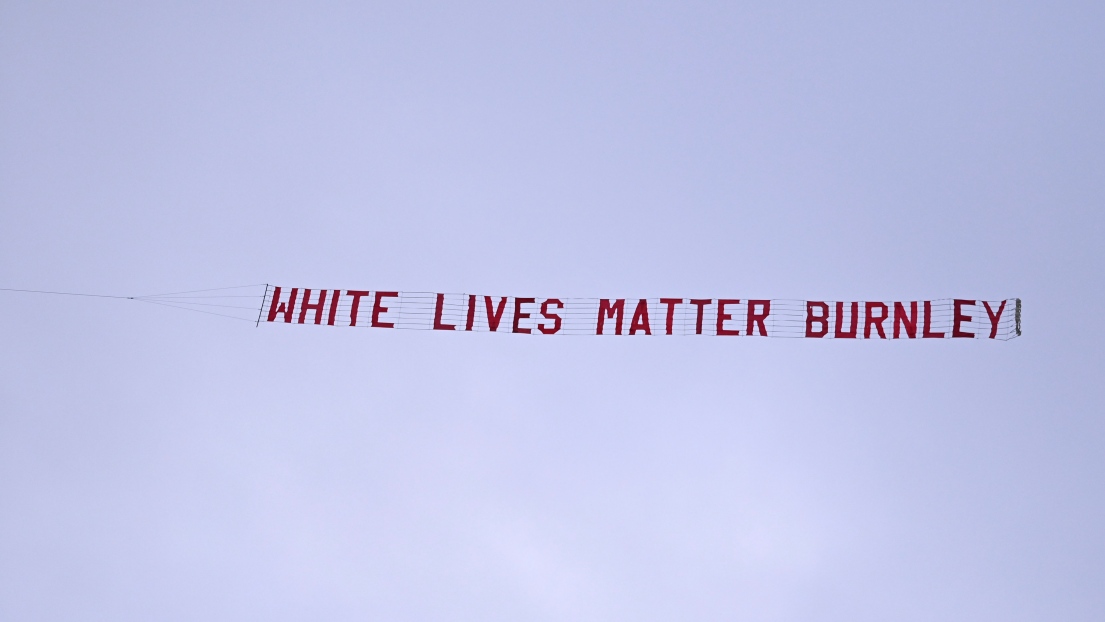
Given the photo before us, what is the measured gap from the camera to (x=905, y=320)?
571 inches

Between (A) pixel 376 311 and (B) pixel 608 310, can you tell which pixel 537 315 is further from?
(A) pixel 376 311

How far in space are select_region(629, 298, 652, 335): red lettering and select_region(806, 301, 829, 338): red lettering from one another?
226 centimetres

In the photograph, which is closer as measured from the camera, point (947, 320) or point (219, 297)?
point (947, 320)

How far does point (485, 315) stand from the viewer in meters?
15.3

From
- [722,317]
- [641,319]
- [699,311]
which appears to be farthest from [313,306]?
[722,317]

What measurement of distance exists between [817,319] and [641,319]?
2510 millimetres

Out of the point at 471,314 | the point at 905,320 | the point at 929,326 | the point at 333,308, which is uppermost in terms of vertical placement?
the point at 905,320

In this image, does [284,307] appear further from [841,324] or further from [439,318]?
[841,324]

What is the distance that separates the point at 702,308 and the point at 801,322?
5.39 ft

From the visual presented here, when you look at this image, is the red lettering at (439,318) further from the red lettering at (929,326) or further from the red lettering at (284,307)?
the red lettering at (929,326)

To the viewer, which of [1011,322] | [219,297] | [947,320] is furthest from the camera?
[219,297]

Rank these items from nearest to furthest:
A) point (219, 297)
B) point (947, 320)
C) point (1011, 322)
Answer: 1. point (947, 320)
2. point (1011, 322)
3. point (219, 297)

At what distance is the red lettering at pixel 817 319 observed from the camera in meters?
14.5

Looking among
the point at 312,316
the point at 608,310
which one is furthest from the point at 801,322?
the point at 312,316
